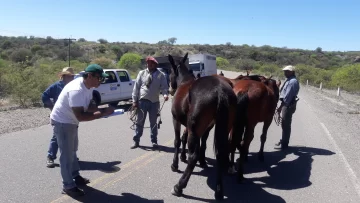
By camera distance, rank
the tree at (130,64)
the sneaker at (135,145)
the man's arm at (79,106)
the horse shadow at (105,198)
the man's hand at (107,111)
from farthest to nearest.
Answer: the tree at (130,64), the sneaker at (135,145), the horse shadow at (105,198), the man's hand at (107,111), the man's arm at (79,106)

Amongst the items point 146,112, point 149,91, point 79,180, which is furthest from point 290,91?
point 79,180

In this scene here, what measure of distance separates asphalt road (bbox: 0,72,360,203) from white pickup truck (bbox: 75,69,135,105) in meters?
6.02

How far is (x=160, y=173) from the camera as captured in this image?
6.12 metres

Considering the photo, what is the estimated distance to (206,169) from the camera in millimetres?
6469

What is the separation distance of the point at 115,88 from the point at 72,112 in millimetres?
11580

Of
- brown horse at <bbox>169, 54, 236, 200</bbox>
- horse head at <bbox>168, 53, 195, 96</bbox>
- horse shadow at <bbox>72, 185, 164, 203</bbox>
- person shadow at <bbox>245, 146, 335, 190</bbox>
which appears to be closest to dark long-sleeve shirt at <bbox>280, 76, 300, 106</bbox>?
person shadow at <bbox>245, 146, 335, 190</bbox>

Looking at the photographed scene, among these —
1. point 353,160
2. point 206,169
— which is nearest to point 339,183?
point 353,160

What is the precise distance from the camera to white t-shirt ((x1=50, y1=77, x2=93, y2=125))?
177 inches

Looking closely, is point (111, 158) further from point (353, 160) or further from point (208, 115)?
point (353, 160)

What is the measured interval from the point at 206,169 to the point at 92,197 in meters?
2.36

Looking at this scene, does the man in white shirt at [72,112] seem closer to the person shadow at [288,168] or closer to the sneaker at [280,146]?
the person shadow at [288,168]

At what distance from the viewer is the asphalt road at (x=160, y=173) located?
5.12 meters

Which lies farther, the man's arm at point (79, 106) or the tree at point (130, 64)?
the tree at point (130, 64)

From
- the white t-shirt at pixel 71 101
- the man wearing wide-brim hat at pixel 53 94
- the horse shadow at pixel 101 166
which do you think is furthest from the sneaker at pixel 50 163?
the white t-shirt at pixel 71 101
